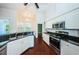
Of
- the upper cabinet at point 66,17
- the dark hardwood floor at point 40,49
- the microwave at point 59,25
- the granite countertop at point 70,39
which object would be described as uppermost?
the upper cabinet at point 66,17

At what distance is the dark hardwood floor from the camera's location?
2.11 meters

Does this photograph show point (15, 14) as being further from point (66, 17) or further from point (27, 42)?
point (66, 17)

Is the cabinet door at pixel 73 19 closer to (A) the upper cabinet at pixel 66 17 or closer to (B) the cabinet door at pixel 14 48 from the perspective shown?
(A) the upper cabinet at pixel 66 17

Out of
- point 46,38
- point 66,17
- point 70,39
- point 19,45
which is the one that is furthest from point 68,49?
point 19,45

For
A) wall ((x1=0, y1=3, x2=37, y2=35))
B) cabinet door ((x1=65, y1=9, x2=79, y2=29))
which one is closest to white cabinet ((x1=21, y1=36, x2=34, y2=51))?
wall ((x1=0, y1=3, x2=37, y2=35))

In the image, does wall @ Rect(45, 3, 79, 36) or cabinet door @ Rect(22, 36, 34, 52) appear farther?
cabinet door @ Rect(22, 36, 34, 52)

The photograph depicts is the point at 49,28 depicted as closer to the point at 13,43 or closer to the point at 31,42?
the point at 31,42

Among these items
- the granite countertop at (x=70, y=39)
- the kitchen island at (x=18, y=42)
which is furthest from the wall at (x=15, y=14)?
the granite countertop at (x=70, y=39)

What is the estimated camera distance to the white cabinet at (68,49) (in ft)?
6.38

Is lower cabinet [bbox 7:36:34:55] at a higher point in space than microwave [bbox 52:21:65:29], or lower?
lower

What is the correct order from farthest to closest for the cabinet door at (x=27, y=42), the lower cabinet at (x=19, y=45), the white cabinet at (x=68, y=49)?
the cabinet door at (x=27, y=42)
the lower cabinet at (x=19, y=45)
the white cabinet at (x=68, y=49)

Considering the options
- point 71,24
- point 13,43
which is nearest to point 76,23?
point 71,24

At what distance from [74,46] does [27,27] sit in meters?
0.87

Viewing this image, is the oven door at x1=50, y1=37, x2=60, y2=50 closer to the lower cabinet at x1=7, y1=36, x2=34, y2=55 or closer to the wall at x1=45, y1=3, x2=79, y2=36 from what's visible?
the wall at x1=45, y1=3, x2=79, y2=36
